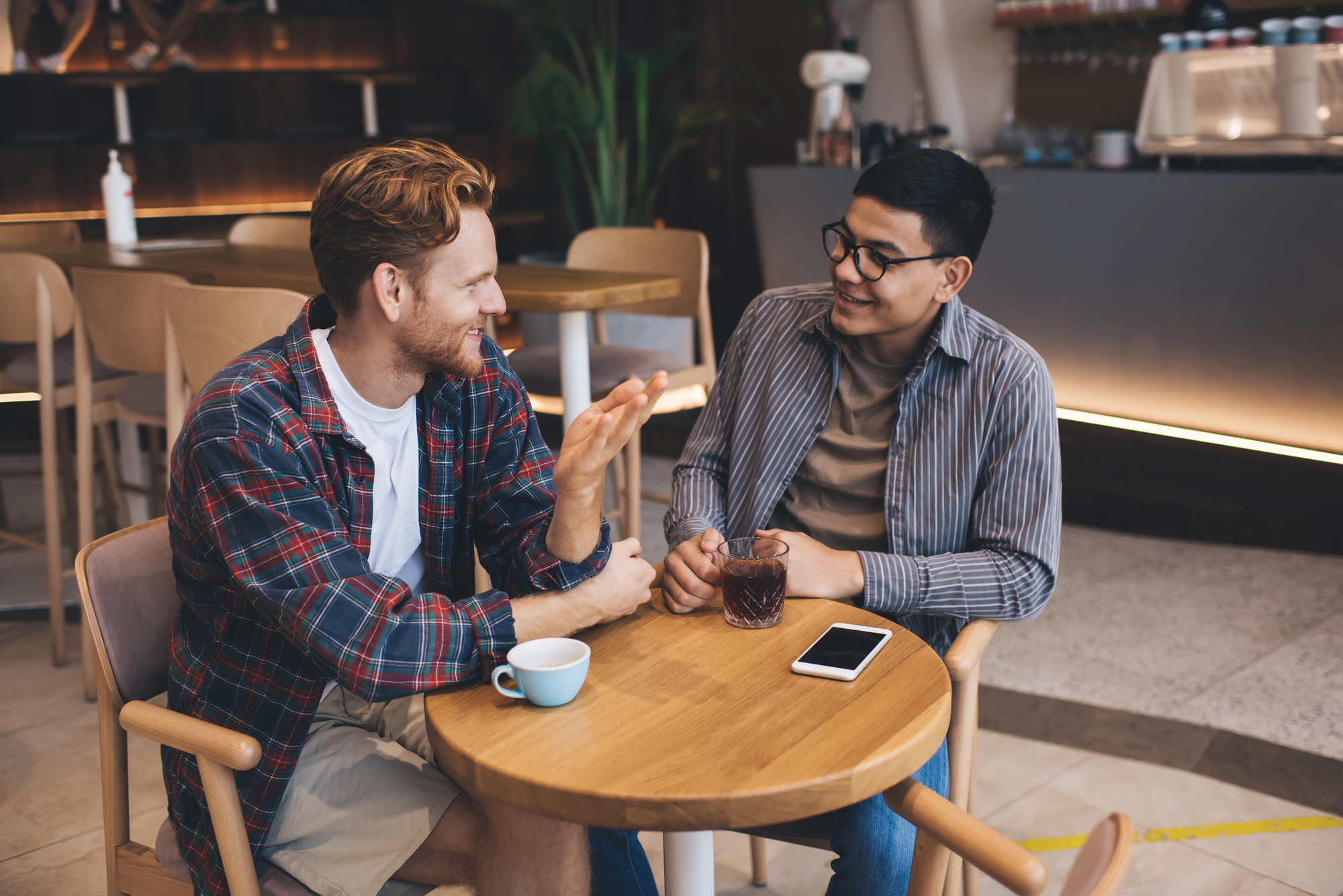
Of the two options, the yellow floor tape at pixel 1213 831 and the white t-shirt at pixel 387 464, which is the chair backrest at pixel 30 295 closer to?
the white t-shirt at pixel 387 464

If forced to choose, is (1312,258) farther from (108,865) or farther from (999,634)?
(108,865)

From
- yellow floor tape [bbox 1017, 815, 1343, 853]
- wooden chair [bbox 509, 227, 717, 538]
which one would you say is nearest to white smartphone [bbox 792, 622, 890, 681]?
yellow floor tape [bbox 1017, 815, 1343, 853]

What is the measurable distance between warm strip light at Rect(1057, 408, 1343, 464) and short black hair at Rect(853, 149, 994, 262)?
106 inches

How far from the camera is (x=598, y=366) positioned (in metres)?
3.29

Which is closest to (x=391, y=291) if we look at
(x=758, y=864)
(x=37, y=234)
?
(x=758, y=864)

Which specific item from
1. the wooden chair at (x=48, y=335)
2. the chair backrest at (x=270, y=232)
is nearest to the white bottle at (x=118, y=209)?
the chair backrest at (x=270, y=232)

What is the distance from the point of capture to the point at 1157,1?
4504 millimetres

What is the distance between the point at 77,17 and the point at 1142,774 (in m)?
5.27

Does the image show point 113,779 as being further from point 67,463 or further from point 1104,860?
point 67,463

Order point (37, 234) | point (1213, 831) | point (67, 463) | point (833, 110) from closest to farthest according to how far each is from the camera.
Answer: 1. point (1213, 831)
2. point (67, 463)
3. point (37, 234)
4. point (833, 110)

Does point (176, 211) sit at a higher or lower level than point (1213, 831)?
higher

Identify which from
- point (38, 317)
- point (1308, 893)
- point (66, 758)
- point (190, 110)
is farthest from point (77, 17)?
point (1308, 893)

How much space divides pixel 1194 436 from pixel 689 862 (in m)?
3.45

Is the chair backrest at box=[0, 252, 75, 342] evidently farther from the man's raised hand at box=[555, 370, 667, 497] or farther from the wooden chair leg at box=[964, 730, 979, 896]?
the wooden chair leg at box=[964, 730, 979, 896]
